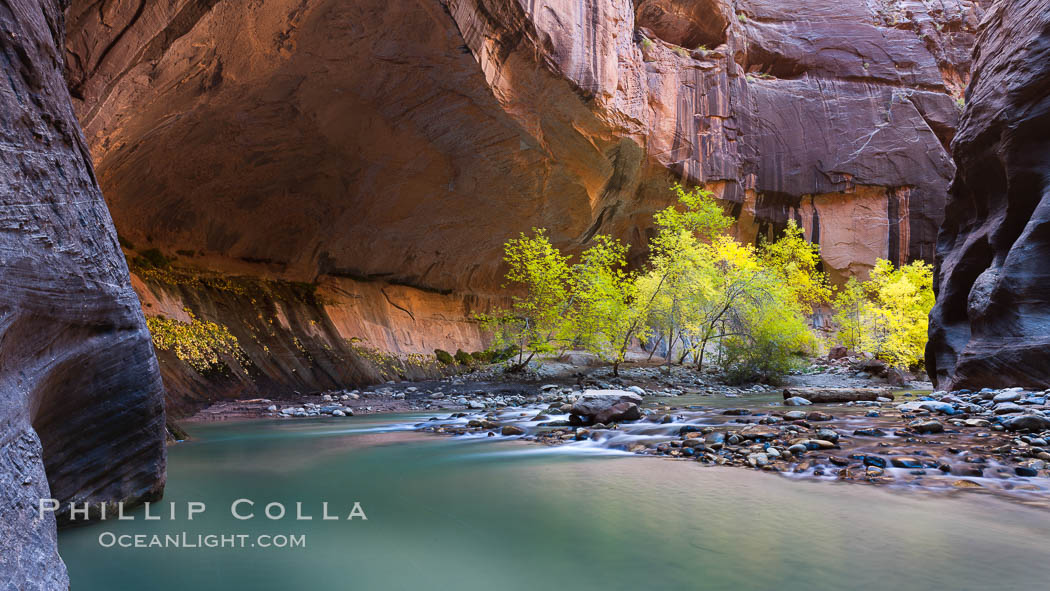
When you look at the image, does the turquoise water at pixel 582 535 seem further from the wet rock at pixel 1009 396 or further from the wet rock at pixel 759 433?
the wet rock at pixel 1009 396

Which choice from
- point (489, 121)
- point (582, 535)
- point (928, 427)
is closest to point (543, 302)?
point (489, 121)

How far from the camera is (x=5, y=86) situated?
2.57 meters

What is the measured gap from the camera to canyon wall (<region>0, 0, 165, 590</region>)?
2139 millimetres

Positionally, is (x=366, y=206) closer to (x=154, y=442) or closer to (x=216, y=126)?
(x=216, y=126)

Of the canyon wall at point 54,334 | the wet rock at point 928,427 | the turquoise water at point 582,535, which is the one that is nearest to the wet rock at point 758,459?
the turquoise water at point 582,535

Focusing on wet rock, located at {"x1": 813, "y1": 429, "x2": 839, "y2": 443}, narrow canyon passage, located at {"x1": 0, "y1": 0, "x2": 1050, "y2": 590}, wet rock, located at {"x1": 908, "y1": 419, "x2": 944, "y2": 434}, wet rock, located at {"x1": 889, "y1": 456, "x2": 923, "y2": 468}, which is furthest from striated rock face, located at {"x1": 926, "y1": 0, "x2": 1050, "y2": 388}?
wet rock, located at {"x1": 889, "y1": 456, "x2": 923, "y2": 468}

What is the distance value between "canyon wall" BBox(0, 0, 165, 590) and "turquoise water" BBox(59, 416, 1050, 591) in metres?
0.49

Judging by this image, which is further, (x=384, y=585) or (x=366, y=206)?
(x=366, y=206)

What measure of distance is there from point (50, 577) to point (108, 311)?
146 centimetres

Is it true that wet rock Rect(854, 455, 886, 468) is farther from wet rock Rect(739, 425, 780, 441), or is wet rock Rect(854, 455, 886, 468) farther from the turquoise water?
wet rock Rect(739, 425, 780, 441)

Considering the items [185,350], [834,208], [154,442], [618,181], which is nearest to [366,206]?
[185,350]

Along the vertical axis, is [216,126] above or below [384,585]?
above

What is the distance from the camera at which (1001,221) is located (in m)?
10.4

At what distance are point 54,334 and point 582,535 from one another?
2884mm
